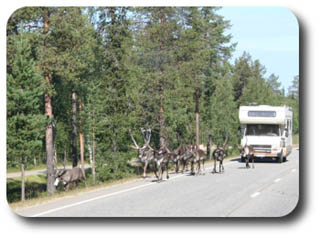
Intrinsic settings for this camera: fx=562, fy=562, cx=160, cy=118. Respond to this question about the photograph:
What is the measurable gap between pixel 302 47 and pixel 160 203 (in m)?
5.31

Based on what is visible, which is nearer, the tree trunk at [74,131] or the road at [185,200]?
the road at [185,200]

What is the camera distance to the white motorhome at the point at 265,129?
105ft

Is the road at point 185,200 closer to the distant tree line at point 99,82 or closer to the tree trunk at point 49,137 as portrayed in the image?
the distant tree line at point 99,82

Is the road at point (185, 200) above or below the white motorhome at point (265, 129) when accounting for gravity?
below

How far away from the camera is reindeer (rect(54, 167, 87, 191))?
34.0 m

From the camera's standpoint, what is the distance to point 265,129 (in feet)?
108

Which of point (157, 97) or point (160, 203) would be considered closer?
point (160, 203)

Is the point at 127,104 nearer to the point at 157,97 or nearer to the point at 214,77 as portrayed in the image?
the point at 157,97

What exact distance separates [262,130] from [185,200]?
1853 cm

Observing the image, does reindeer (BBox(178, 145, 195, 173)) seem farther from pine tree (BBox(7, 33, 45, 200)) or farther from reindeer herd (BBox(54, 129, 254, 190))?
pine tree (BBox(7, 33, 45, 200))

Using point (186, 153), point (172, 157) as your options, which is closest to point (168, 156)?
point (172, 157)

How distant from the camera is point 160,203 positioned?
1459 cm

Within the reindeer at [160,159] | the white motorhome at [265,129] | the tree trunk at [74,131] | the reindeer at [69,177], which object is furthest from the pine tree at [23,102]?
the white motorhome at [265,129]
